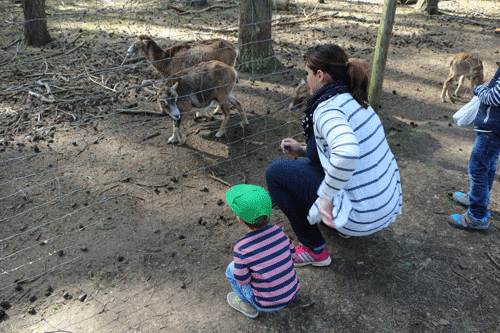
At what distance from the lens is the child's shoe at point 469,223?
3.77 meters

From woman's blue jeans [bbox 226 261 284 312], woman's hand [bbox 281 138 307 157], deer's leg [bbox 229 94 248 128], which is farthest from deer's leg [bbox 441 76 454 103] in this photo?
woman's blue jeans [bbox 226 261 284 312]

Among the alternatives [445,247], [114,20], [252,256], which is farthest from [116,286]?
[114,20]

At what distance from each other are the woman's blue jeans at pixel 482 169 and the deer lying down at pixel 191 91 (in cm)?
364

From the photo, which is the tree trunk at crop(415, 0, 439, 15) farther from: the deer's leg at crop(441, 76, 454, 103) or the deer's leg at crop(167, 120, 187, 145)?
the deer's leg at crop(167, 120, 187, 145)

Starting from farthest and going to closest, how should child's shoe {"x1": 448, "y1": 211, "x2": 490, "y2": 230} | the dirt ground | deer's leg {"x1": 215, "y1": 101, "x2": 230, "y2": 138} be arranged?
deer's leg {"x1": 215, "y1": 101, "x2": 230, "y2": 138}
child's shoe {"x1": 448, "y1": 211, "x2": 490, "y2": 230}
the dirt ground

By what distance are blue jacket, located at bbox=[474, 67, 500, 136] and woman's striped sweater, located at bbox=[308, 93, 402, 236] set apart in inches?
49.5

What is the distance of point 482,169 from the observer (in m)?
3.69

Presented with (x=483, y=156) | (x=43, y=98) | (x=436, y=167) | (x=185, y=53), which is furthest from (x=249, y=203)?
(x=43, y=98)

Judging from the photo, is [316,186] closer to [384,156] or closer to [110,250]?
[384,156]

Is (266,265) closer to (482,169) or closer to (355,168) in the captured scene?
(355,168)

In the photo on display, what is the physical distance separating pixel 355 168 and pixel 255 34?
635 cm

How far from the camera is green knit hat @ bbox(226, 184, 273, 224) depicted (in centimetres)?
259

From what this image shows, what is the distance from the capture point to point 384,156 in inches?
114

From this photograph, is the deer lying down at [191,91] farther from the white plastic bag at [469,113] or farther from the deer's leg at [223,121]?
the white plastic bag at [469,113]
